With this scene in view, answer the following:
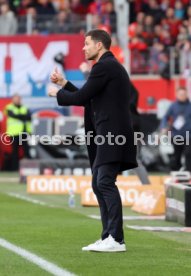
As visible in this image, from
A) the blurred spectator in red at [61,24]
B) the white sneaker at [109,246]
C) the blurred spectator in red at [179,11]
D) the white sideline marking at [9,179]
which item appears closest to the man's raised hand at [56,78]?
the white sneaker at [109,246]

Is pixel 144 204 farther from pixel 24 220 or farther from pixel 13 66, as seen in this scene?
pixel 13 66

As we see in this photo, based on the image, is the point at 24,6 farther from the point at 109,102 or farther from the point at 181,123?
the point at 109,102

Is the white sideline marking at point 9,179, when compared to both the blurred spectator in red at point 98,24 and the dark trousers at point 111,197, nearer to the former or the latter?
the blurred spectator in red at point 98,24

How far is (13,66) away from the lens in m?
29.2

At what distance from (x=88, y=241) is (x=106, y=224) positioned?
0.88 m

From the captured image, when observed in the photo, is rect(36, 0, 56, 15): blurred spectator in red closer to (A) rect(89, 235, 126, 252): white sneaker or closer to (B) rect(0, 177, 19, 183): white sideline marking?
(B) rect(0, 177, 19, 183): white sideline marking

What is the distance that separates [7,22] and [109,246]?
19.2 m

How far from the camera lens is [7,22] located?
2919 centimetres

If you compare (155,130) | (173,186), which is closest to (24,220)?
(173,186)

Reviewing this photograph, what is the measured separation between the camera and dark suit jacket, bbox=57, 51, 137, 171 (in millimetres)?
10508

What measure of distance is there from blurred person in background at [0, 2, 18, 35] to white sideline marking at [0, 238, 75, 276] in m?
18.0

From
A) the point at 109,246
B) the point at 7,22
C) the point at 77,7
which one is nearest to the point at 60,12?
the point at 7,22

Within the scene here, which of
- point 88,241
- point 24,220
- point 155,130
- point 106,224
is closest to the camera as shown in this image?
point 106,224

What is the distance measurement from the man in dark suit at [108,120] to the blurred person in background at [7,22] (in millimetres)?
18654
